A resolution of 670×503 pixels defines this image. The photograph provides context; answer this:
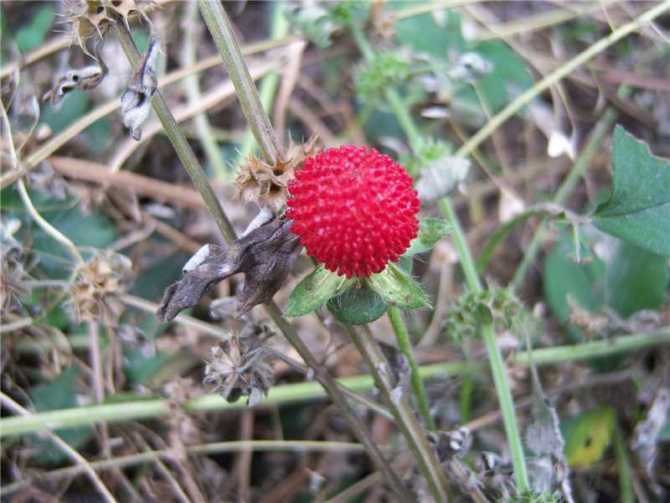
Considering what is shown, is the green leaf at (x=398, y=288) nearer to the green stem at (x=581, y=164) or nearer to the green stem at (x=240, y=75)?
the green stem at (x=240, y=75)

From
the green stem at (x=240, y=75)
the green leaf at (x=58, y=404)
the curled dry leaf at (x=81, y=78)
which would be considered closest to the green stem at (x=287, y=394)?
the green leaf at (x=58, y=404)

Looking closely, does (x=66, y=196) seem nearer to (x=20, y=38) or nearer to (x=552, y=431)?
(x=20, y=38)

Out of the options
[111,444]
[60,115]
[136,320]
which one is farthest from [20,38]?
[111,444]

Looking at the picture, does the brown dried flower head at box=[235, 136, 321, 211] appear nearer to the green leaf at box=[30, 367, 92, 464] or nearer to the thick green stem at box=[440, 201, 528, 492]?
the thick green stem at box=[440, 201, 528, 492]

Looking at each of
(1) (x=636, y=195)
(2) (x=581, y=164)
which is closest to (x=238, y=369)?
(1) (x=636, y=195)

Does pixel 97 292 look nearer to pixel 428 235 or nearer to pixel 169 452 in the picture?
pixel 169 452
